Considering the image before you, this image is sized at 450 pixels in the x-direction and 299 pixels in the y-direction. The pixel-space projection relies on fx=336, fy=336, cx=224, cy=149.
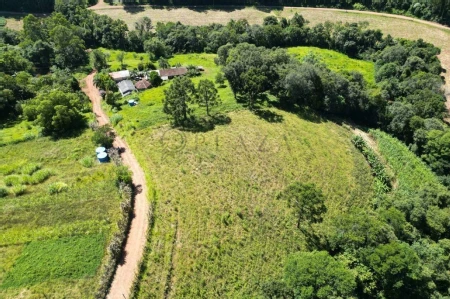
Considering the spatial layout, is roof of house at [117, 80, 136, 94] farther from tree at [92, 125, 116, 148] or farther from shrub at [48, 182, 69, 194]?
shrub at [48, 182, 69, 194]

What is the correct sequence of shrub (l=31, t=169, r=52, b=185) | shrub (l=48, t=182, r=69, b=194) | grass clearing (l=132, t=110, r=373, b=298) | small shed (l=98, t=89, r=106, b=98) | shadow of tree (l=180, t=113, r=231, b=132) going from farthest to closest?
small shed (l=98, t=89, r=106, b=98) → shadow of tree (l=180, t=113, r=231, b=132) → shrub (l=31, t=169, r=52, b=185) → shrub (l=48, t=182, r=69, b=194) → grass clearing (l=132, t=110, r=373, b=298)

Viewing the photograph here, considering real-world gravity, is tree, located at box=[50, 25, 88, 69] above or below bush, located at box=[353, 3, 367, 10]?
below

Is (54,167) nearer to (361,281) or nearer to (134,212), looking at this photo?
(134,212)

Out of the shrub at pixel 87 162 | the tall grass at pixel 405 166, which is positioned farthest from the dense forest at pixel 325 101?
the shrub at pixel 87 162

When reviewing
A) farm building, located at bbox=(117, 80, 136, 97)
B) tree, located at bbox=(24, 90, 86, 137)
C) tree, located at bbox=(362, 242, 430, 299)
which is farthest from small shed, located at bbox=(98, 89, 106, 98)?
tree, located at bbox=(362, 242, 430, 299)

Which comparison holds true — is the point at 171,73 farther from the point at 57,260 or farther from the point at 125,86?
the point at 57,260
